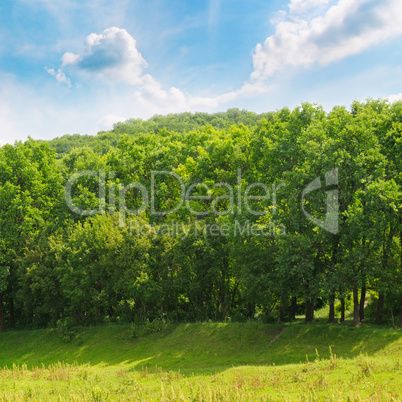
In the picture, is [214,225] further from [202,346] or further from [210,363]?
[210,363]

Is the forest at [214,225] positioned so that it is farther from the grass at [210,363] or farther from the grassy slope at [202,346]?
the grass at [210,363]

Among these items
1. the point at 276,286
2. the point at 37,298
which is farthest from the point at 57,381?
the point at 37,298

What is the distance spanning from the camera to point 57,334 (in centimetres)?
3578

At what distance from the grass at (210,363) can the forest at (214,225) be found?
2.62 m

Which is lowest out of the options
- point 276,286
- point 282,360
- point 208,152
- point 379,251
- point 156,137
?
point 282,360

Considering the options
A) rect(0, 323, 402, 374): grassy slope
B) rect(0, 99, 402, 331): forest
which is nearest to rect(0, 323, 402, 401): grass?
rect(0, 323, 402, 374): grassy slope

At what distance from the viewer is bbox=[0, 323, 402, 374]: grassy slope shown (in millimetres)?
23078

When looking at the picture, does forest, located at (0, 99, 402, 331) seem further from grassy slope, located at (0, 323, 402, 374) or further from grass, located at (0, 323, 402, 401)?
grass, located at (0, 323, 402, 401)

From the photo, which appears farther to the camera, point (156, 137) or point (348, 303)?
point (156, 137)

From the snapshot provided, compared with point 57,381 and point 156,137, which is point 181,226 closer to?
point 57,381

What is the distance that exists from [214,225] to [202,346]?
9.76m

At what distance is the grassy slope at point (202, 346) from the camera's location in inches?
909

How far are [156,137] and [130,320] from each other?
22980 mm

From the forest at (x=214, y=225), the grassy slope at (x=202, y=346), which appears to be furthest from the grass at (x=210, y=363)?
the forest at (x=214, y=225)
